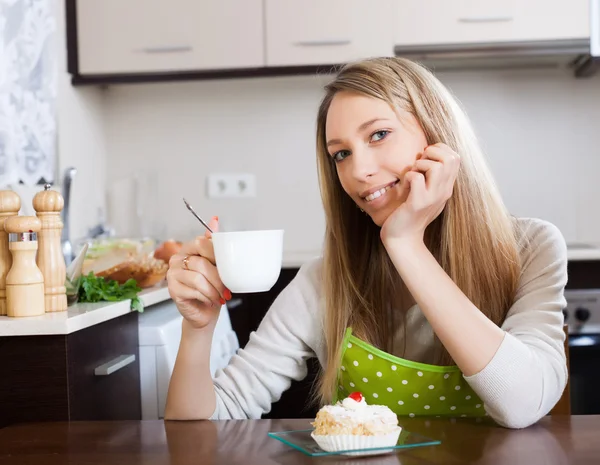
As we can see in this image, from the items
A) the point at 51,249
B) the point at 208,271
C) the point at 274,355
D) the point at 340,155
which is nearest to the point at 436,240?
the point at 340,155

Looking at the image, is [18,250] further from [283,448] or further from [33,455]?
[283,448]

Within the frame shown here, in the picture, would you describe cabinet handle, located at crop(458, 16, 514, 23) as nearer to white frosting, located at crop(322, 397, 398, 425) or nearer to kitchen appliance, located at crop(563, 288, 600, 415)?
kitchen appliance, located at crop(563, 288, 600, 415)

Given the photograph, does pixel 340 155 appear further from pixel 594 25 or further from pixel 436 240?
pixel 594 25

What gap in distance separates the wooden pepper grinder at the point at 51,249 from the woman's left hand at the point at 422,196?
→ 68cm

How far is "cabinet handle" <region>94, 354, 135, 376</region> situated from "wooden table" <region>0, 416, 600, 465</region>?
59cm

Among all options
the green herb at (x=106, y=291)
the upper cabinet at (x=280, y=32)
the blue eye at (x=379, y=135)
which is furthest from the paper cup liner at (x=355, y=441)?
the upper cabinet at (x=280, y=32)

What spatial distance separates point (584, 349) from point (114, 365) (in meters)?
1.56

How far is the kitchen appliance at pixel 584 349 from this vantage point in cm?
261

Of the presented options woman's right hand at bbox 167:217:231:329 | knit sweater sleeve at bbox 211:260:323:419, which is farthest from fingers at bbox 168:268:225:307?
knit sweater sleeve at bbox 211:260:323:419

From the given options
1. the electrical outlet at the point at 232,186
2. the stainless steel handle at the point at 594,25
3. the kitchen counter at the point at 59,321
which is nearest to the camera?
the kitchen counter at the point at 59,321

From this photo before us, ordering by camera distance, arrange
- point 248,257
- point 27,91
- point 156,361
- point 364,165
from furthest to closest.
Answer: point 27,91
point 156,361
point 364,165
point 248,257

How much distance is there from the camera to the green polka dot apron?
A: 3.99 feet

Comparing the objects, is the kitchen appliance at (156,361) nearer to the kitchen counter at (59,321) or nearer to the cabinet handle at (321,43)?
the kitchen counter at (59,321)

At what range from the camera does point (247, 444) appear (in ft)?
3.02
